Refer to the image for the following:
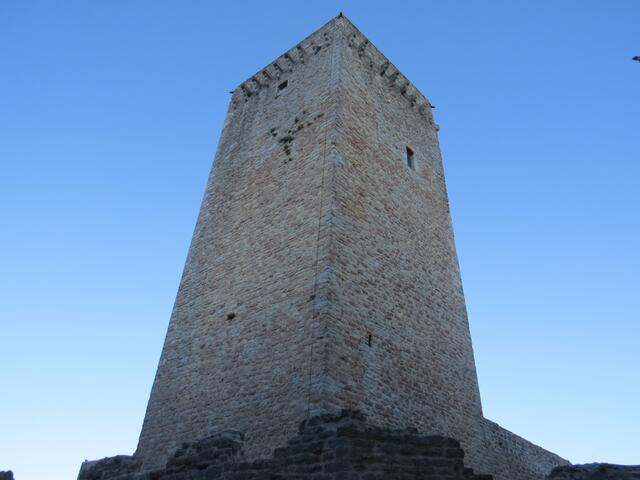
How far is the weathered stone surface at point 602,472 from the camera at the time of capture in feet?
21.3

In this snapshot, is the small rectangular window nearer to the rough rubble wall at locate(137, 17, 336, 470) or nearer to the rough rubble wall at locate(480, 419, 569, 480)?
the rough rubble wall at locate(137, 17, 336, 470)

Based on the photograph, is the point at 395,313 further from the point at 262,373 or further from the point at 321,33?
the point at 321,33

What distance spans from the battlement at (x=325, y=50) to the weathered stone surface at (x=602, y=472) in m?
11.8

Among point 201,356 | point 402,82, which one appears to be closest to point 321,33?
point 402,82

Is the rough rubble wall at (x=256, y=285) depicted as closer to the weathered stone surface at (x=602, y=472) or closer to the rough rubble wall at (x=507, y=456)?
the weathered stone surface at (x=602, y=472)

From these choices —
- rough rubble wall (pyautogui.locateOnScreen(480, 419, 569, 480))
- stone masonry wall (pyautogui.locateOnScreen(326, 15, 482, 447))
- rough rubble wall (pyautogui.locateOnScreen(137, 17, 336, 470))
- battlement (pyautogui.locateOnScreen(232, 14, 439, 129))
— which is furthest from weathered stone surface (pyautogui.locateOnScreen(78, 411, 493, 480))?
battlement (pyautogui.locateOnScreen(232, 14, 439, 129))

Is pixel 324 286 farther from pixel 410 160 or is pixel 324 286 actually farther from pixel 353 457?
pixel 410 160

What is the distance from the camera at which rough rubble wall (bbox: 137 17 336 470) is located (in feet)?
30.4

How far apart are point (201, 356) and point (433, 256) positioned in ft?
20.0

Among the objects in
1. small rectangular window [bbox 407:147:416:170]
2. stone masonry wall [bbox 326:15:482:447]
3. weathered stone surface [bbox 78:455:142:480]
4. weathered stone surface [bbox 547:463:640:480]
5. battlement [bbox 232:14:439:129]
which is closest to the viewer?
weathered stone surface [bbox 547:463:640:480]

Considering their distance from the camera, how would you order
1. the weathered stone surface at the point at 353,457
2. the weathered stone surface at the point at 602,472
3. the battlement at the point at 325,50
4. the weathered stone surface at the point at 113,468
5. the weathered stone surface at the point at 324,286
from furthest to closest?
the battlement at the point at 325,50 < the weathered stone surface at the point at 324,286 < the weathered stone surface at the point at 113,468 < the weathered stone surface at the point at 602,472 < the weathered stone surface at the point at 353,457

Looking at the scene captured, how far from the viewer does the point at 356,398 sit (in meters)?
8.71

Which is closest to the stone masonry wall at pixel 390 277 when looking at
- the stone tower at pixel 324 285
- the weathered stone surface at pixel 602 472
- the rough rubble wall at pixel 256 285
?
the stone tower at pixel 324 285

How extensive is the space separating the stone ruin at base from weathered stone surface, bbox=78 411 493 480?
0.06 feet
